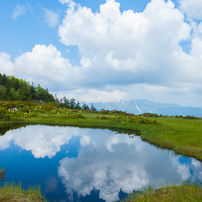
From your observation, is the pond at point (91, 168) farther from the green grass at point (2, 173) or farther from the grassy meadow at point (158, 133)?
the grassy meadow at point (158, 133)

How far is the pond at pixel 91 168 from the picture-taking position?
26.0ft

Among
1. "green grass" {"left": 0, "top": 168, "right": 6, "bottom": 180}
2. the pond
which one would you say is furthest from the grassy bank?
"green grass" {"left": 0, "top": 168, "right": 6, "bottom": 180}

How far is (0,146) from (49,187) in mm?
9541

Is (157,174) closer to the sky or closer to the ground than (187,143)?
closer to the ground

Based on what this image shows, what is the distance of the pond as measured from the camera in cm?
791

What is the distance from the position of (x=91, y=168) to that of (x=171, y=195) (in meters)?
4.99

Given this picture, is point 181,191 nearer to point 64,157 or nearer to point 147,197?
point 147,197

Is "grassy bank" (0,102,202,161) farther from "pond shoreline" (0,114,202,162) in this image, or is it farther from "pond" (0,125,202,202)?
"pond" (0,125,202,202)

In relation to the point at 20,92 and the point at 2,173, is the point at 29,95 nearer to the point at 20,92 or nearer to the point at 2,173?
the point at 20,92

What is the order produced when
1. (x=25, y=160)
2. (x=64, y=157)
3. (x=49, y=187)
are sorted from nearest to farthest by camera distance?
(x=49, y=187) → (x=25, y=160) → (x=64, y=157)

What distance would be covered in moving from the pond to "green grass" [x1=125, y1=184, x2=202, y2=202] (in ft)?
2.77

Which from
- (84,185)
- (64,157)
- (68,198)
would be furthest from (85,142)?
(68,198)

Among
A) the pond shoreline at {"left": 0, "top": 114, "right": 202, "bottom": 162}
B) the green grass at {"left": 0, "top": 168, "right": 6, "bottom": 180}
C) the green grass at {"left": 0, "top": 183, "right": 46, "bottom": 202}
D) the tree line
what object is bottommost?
the green grass at {"left": 0, "top": 168, "right": 6, "bottom": 180}

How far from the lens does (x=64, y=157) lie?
1239 centimetres
